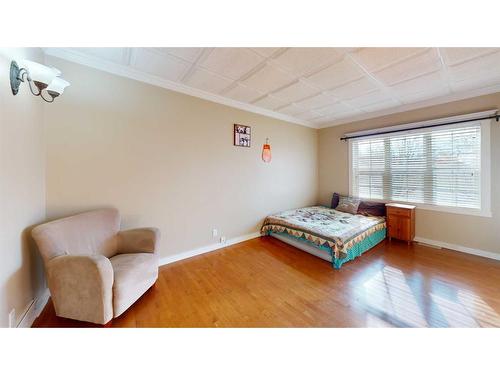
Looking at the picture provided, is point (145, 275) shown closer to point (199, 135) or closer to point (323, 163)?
point (199, 135)

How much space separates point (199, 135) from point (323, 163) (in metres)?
3.34

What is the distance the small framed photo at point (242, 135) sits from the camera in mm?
3193

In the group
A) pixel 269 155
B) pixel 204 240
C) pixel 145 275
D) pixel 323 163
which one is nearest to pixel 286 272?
pixel 204 240

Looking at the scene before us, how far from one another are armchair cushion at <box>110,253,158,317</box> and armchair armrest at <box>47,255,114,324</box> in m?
0.05

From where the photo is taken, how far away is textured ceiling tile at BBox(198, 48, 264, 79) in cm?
185

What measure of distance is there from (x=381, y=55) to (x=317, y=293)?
259 centimetres

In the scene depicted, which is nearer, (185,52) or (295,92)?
(185,52)

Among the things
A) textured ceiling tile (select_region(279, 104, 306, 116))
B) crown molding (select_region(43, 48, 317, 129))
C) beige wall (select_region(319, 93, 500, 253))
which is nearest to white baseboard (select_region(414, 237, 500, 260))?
beige wall (select_region(319, 93, 500, 253))

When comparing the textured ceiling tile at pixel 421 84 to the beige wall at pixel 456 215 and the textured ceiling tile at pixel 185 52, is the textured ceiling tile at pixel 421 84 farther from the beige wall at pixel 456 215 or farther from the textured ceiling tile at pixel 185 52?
the textured ceiling tile at pixel 185 52

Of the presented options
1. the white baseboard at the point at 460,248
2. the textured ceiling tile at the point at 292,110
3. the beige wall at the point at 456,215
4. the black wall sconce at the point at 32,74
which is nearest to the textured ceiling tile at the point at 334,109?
the textured ceiling tile at the point at 292,110

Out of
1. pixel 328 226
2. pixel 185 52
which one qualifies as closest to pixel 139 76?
pixel 185 52

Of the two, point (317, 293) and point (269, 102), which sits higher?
point (269, 102)

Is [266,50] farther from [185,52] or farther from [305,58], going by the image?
[185,52]

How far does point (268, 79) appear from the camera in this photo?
2398mm
